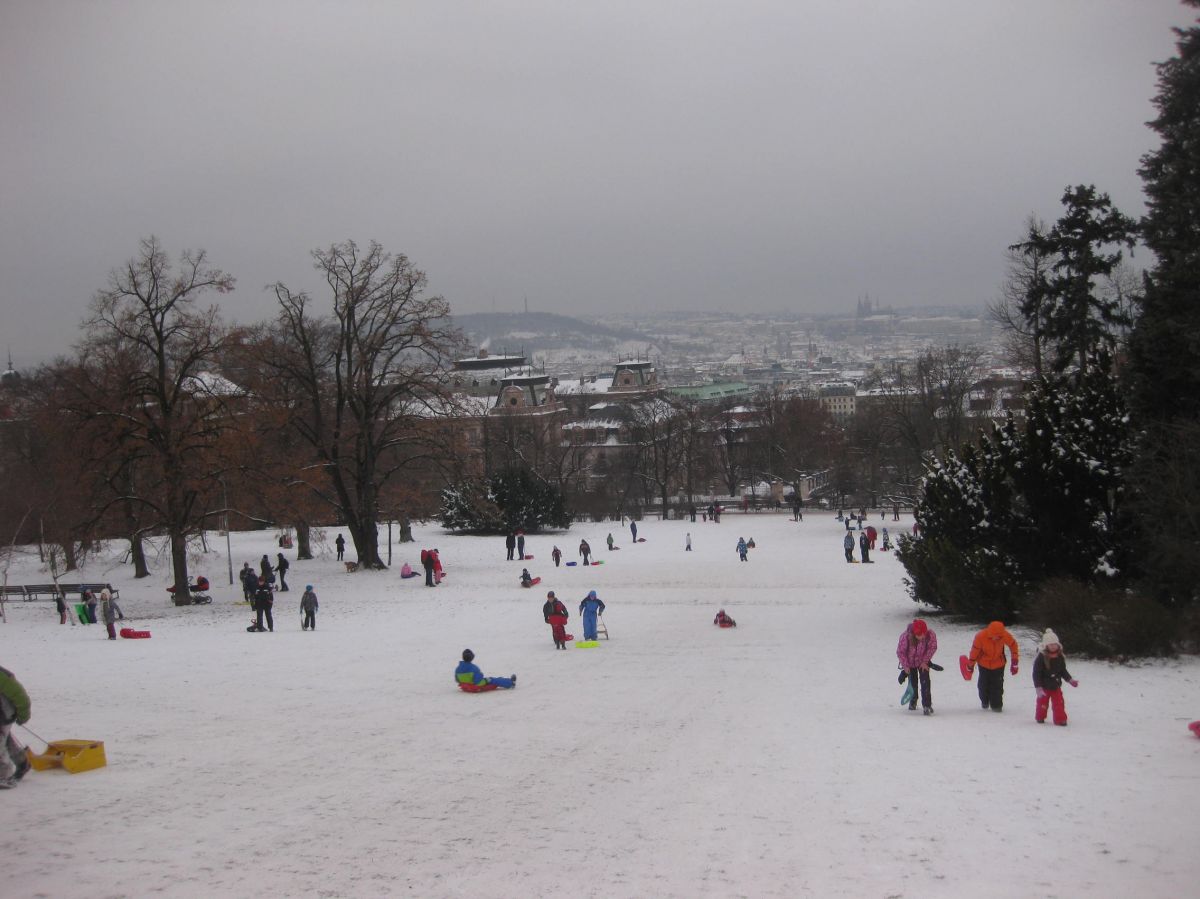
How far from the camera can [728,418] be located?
278ft

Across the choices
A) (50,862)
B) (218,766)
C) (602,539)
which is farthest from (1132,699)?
(602,539)

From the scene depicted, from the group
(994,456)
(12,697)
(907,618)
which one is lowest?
(907,618)

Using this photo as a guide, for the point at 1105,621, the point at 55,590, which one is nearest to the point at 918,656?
the point at 1105,621

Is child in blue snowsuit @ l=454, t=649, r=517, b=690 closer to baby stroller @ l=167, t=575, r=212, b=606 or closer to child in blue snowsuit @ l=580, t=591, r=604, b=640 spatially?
child in blue snowsuit @ l=580, t=591, r=604, b=640

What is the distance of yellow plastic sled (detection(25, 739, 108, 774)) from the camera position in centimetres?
1173

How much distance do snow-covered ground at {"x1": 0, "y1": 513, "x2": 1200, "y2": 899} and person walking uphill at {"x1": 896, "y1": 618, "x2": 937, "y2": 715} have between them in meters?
0.43

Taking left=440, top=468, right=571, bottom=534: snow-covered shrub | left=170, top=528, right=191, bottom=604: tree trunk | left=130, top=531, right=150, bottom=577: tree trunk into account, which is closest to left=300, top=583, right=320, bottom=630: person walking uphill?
left=170, top=528, right=191, bottom=604: tree trunk

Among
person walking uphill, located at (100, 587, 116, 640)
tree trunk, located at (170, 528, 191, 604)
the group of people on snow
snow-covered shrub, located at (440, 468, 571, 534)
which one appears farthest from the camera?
snow-covered shrub, located at (440, 468, 571, 534)

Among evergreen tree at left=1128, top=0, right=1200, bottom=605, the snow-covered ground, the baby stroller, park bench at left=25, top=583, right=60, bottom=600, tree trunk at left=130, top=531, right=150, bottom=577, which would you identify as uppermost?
evergreen tree at left=1128, top=0, right=1200, bottom=605

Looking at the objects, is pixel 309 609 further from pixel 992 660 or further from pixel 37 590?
pixel 992 660

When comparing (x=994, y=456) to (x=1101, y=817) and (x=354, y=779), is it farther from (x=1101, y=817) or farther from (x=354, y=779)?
(x=354, y=779)

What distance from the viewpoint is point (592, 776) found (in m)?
11.6

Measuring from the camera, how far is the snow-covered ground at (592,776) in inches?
332

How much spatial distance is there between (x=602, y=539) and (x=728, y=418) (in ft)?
112
